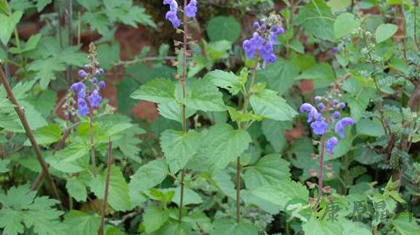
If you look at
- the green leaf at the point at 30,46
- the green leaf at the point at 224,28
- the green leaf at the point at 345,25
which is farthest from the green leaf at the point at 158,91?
the green leaf at the point at 224,28

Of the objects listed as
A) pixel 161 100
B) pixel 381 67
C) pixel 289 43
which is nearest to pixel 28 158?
pixel 161 100

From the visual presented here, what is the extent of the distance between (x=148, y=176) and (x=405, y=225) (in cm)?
96

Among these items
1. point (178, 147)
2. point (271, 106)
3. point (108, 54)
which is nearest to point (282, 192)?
point (271, 106)

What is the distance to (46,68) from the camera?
3096 millimetres

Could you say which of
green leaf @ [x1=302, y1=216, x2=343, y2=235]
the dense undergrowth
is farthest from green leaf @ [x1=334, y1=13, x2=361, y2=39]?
green leaf @ [x1=302, y1=216, x2=343, y2=235]

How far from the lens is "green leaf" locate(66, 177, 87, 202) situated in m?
2.55

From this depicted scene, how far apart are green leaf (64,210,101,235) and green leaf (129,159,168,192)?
9.6 inches

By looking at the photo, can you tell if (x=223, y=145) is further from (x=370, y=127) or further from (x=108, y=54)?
(x=108, y=54)

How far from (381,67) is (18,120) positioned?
1508mm

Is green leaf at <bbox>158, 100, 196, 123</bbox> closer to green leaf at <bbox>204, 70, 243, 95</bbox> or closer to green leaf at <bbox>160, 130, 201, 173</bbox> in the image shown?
green leaf at <bbox>160, 130, 201, 173</bbox>

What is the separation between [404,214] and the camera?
2457 millimetres

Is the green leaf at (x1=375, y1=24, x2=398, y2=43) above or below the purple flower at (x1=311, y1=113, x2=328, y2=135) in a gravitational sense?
above

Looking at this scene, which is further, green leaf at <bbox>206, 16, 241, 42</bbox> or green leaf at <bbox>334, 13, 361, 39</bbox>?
green leaf at <bbox>206, 16, 241, 42</bbox>

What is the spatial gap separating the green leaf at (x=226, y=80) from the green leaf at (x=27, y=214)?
2.57 feet
